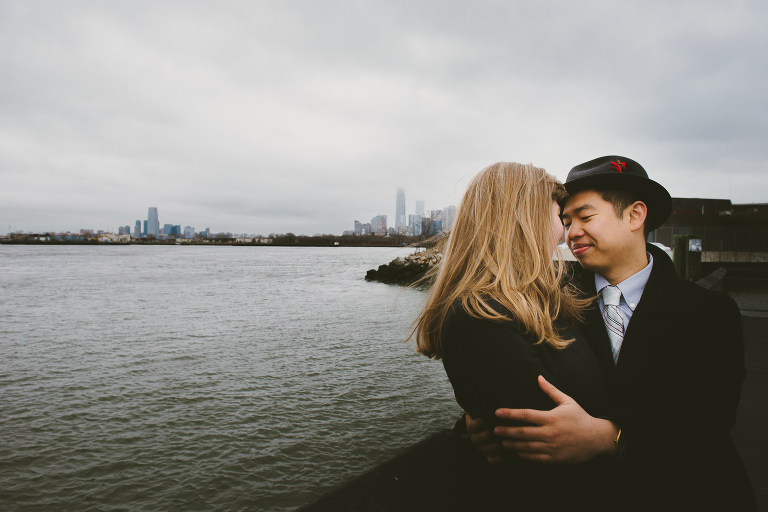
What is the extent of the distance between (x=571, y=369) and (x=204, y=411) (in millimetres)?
7378

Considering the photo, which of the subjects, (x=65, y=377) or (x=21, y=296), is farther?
(x=21, y=296)

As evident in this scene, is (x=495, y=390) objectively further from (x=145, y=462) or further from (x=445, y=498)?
(x=145, y=462)

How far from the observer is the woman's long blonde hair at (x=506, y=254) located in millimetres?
1416

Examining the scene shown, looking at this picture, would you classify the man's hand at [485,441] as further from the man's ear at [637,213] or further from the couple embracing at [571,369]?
the man's ear at [637,213]

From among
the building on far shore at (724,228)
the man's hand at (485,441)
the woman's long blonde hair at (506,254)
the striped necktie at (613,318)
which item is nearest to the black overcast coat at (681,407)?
the striped necktie at (613,318)

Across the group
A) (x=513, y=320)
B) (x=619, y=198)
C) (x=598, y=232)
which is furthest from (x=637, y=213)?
(x=513, y=320)

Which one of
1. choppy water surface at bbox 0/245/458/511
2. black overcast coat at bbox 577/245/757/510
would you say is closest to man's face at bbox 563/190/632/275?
black overcast coat at bbox 577/245/757/510

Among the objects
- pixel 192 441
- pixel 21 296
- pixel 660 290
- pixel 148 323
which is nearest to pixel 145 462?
pixel 192 441

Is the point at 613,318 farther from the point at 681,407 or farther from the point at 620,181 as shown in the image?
the point at 620,181

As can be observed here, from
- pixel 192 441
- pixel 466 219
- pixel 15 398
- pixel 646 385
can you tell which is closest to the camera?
pixel 646 385

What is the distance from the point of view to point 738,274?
82.5 ft

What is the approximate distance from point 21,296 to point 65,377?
20709 mm

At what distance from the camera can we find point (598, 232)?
182 centimetres

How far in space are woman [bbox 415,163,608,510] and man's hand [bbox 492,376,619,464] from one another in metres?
0.03
